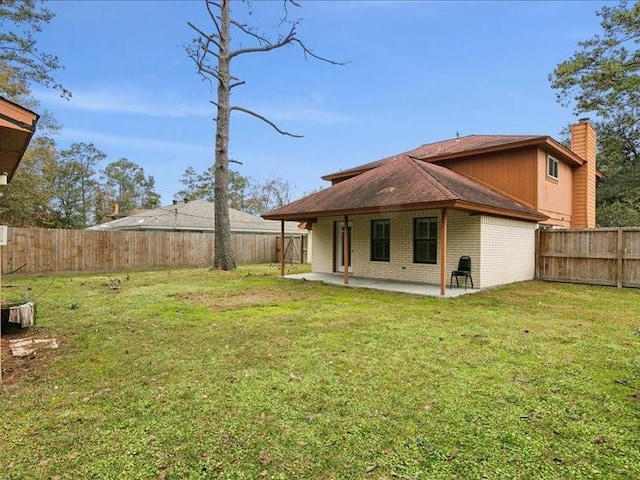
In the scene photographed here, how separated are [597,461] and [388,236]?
9.72 meters

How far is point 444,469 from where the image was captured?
7.41 ft

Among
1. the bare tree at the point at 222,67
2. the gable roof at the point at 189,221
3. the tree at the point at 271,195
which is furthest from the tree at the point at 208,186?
the bare tree at the point at 222,67

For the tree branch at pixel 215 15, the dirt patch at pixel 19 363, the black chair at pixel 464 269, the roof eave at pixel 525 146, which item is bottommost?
the dirt patch at pixel 19 363

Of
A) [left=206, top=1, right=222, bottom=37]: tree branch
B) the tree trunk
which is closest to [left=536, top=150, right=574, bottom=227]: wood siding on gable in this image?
the tree trunk

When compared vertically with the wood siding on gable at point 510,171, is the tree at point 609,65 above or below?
above

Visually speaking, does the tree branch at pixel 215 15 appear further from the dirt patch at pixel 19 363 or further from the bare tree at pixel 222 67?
the dirt patch at pixel 19 363

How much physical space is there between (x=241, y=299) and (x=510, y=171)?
32.2 ft

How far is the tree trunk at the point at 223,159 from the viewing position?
48.1ft

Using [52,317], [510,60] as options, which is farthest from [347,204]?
[510,60]

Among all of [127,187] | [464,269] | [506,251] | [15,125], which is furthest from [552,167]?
[127,187]

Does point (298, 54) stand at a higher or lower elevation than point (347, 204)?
higher

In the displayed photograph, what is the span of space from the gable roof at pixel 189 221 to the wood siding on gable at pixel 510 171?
15696 millimetres

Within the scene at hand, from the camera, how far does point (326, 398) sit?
3246mm

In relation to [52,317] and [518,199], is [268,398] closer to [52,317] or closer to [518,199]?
[52,317]
